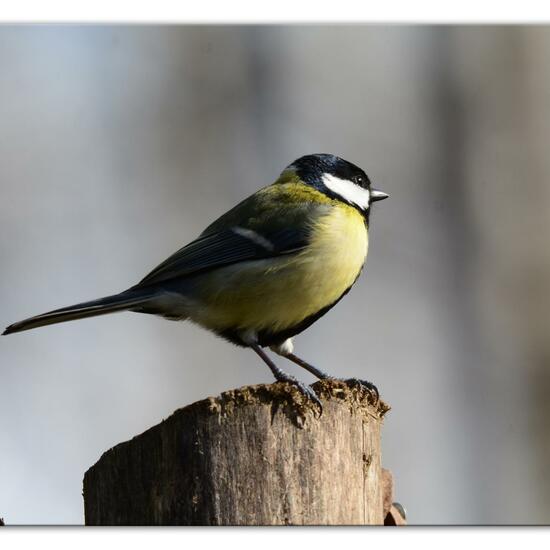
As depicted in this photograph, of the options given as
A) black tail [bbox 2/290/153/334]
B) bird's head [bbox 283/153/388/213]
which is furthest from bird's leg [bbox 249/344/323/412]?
bird's head [bbox 283/153/388/213]

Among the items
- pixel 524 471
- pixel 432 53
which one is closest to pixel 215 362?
pixel 524 471

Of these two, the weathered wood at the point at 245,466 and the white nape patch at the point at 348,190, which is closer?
the weathered wood at the point at 245,466

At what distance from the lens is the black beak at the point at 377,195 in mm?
2540

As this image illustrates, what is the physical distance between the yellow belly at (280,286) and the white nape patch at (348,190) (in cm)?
21

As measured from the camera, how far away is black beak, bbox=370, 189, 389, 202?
8.33 feet

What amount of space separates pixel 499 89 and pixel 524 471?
1062 mm

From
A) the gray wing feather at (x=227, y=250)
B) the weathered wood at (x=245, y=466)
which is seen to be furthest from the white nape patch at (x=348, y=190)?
the weathered wood at (x=245, y=466)

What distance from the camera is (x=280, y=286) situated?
2.26m

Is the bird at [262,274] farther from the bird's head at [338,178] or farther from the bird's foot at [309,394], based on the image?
the bird's foot at [309,394]

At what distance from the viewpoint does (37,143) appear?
2.38m

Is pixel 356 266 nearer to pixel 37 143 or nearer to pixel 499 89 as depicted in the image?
pixel 499 89

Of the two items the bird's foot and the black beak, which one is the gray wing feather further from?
the bird's foot

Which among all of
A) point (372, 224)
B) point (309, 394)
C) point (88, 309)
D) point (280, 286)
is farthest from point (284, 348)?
point (309, 394)

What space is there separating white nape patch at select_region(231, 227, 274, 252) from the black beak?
0.38 metres
